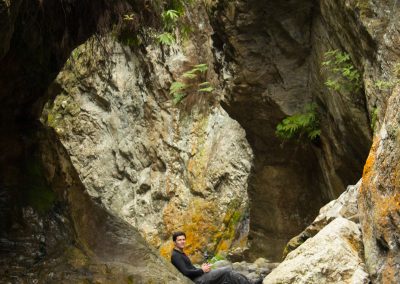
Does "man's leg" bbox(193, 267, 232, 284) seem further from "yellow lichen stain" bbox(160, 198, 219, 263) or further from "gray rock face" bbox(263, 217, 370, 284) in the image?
"yellow lichen stain" bbox(160, 198, 219, 263)

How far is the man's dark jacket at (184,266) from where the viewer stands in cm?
870

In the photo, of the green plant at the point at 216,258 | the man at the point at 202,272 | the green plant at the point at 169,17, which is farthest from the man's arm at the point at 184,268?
the green plant at the point at 216,258

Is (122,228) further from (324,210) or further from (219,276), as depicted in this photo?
(324,210)

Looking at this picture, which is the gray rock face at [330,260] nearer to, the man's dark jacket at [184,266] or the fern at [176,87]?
the man's dark jacket at [184,266]

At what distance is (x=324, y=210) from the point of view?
9.88 meters

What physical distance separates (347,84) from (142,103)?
1381cm

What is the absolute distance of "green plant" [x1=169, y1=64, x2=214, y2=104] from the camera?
22234 millimetres

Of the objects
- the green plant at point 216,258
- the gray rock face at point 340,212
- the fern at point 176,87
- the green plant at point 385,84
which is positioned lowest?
the green plant at point 216,258

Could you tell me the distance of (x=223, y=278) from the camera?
843cm

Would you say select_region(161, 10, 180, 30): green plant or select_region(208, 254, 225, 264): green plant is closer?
select_region(161, 10, 180, 30): green plant

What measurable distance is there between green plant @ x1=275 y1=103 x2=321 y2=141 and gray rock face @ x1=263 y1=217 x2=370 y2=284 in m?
6.27

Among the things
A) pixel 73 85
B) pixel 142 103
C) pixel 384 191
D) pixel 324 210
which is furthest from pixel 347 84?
pixel 73 85

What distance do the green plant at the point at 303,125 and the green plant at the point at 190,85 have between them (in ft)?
26.1

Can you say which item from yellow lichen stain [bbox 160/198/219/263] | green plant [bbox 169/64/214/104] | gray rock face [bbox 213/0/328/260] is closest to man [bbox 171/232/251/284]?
gray rock face [bbox 213/0/328/260]
